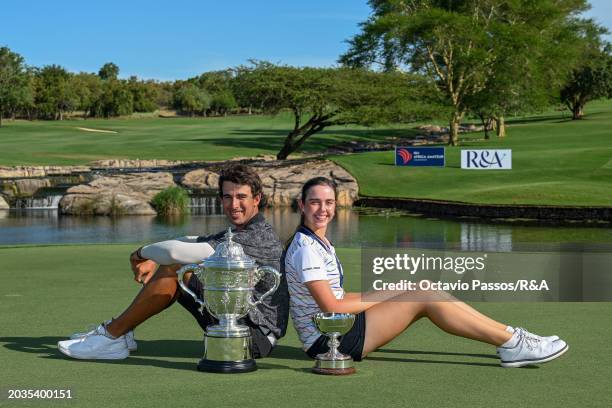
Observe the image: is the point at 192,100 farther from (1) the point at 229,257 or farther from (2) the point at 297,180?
(1) the point at 229,257

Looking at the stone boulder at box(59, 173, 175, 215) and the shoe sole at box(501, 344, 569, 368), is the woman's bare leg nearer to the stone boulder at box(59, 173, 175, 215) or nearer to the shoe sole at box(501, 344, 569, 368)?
the shoe sole at box(501, 344, 569, 368)

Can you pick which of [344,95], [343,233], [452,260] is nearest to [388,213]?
[343,233]

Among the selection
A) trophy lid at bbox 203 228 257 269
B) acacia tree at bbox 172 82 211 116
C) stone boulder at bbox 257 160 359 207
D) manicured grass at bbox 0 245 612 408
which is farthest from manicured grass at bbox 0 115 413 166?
trophy lid at bbox 203 228 257 269

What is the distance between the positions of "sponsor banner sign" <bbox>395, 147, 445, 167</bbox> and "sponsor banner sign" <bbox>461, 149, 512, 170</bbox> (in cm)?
161

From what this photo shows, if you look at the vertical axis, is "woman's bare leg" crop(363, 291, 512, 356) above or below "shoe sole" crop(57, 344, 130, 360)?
above

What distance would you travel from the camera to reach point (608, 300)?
10492 mm

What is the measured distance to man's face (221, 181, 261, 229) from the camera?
645 cm

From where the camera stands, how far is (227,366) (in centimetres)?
619

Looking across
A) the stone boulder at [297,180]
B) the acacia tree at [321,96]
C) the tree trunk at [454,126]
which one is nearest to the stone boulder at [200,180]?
the stone boulder at [297,180]

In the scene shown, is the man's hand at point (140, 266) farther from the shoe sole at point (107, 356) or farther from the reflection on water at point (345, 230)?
the reflection on water at point (345, 230)

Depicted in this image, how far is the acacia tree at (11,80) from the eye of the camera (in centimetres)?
10160

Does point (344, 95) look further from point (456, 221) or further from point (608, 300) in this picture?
point (608, 300)

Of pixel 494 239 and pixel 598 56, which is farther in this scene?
pixel 598 56

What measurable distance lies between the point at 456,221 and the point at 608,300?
24.5 metres
